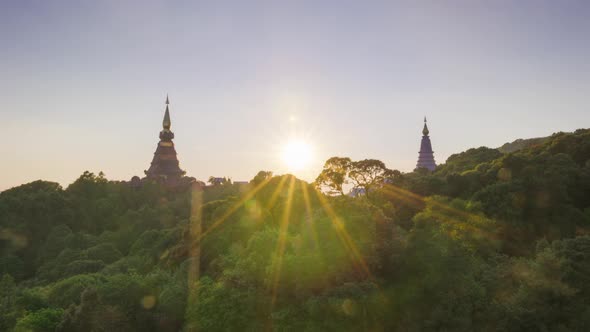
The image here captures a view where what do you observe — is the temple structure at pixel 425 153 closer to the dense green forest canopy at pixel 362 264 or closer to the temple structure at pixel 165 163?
the temple structure at pixel 165 163

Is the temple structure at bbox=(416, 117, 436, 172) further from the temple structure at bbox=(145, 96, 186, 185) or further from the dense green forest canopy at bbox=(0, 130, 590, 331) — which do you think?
the dense green forest canopy at bbox=(0, 130, 590, 331)

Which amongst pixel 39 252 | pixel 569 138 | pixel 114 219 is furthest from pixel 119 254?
pixel 569 138

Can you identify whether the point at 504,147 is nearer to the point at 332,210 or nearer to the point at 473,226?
the point at 473,226

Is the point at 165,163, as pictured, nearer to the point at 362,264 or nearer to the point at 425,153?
the point at 425,153

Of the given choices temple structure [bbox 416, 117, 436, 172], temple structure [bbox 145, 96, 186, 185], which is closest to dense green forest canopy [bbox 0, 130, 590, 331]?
temple structure [bbox 145, 96, 186, 185]

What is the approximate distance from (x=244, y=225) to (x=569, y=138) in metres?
22.8

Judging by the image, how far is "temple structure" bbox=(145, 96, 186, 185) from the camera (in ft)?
180

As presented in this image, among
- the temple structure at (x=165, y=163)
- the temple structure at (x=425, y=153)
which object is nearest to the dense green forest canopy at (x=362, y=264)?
the temple structure at (x=165, y=163)

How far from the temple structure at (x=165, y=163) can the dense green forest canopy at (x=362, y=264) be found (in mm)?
24336

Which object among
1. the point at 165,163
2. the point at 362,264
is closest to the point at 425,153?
the point at 165,163

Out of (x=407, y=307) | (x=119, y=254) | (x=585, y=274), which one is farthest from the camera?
(x=119, y=254)

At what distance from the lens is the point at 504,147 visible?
70.7 m

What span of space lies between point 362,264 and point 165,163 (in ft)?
157

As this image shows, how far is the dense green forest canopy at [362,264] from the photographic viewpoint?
14.5 m
